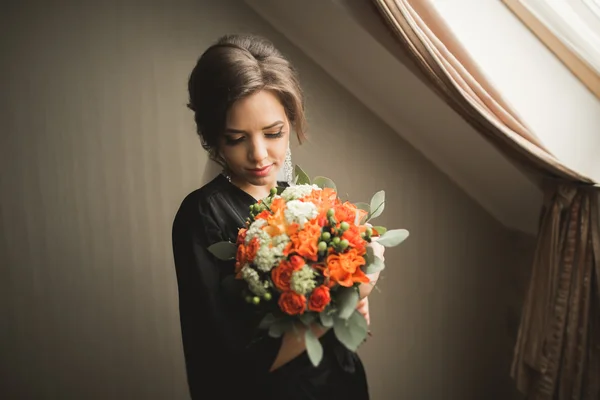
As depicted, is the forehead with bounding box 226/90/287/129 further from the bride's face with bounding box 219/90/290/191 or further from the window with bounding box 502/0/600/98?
the window with bounding box 502/0/600/98

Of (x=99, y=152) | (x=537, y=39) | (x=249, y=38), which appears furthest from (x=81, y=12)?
(x=537, y=39)

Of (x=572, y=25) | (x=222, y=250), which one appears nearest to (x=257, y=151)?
(x=222, y=250)

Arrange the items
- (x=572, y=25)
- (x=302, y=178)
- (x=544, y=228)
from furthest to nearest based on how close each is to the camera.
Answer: (x=544, y=228), (x=572, y=25), (x=302, y=178)

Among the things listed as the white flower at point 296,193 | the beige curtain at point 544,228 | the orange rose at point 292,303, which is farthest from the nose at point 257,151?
the beige curtain at point 544,228

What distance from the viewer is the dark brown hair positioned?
37.9 inches

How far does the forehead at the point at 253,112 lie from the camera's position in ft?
3.20

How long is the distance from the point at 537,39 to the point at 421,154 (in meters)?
0.63

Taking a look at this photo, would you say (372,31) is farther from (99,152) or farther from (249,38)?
(99,152)

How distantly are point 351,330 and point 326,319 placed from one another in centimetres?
6

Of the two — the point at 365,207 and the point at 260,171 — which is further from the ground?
the point at 260,171

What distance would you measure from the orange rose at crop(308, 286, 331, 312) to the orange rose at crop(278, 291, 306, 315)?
18 millimetres

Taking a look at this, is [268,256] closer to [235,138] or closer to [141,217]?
[235,138]

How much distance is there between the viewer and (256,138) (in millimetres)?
1006

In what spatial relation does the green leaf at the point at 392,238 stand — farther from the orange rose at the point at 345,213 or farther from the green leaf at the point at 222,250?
the green leaf at the point at 222,250
